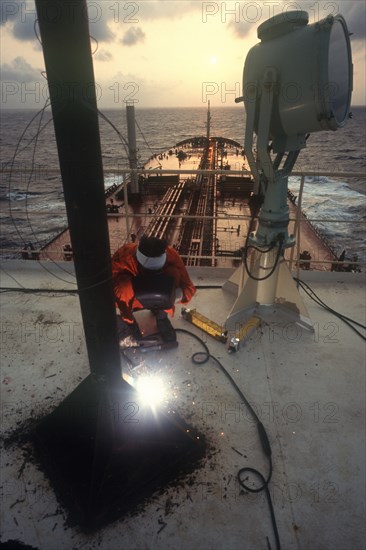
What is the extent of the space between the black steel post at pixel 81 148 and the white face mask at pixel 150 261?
2.69 ft

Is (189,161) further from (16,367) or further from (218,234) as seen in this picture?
(16,367)

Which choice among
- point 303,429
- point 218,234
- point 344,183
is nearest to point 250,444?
point 303,429

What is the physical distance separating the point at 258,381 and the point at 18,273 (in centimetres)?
370

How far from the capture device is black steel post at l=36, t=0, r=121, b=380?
4.52ft

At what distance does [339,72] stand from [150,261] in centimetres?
213

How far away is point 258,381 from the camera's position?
296 centimetres

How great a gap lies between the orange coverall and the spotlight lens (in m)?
1.85

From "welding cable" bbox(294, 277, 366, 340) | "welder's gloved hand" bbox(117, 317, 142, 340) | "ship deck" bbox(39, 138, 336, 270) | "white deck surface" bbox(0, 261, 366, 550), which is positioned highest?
"welder's gloved hand" bbox(117, 317, 142, 340)

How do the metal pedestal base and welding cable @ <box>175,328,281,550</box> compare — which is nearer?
welding cable @ <box>175,328,281,550</box>

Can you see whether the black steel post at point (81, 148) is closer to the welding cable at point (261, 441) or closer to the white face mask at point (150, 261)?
the white face mask at point (150, 261)

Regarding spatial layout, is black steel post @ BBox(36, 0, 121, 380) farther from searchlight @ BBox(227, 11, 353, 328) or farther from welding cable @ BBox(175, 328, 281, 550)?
searchlight @ BBox(227, 11, 353, 328)

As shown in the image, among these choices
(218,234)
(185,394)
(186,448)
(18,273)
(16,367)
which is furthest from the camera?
(218,234)

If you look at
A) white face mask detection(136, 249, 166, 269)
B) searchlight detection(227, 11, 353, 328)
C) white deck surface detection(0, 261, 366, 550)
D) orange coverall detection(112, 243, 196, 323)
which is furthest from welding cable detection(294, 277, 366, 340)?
white face mask detection(136, 249, 166, 269)

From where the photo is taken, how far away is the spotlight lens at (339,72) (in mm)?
2395
